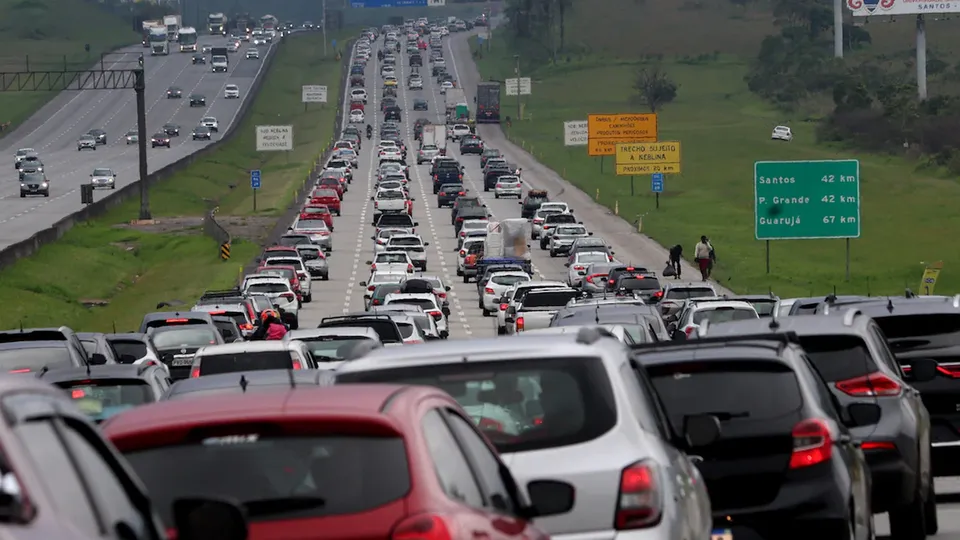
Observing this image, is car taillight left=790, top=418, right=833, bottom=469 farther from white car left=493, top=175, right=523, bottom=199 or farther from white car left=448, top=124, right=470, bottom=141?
→ white car left=448, top=124, right=470, bottom=141

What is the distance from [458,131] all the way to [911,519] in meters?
124

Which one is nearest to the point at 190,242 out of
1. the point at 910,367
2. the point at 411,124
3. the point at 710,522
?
the point at 910,367

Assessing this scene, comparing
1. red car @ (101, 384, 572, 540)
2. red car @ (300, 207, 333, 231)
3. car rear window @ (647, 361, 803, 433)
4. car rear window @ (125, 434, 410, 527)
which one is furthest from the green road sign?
car rear window @ (125, 434, 410, 527)

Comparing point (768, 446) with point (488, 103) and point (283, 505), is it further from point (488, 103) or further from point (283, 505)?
point (488, 103)

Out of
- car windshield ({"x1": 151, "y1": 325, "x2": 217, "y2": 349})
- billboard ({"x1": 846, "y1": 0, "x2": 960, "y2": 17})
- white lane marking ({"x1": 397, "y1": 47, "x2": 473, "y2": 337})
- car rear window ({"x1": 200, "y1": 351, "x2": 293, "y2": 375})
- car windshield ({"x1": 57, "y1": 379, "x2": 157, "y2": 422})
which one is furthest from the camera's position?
billboard ({"x1": 846, "y1": 0, "x2": 960, "y2": 17})

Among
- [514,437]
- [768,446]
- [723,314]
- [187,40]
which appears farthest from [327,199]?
[187,40]

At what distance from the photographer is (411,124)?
489 ft

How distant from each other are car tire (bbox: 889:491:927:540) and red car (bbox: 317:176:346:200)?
3152 inches

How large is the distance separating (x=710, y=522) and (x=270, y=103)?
5881 inches

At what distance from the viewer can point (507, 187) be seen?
95.8 metres

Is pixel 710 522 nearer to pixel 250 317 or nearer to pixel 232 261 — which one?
pixel 250 317

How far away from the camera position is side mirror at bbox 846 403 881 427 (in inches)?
470

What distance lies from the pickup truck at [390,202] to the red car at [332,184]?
8110 mm

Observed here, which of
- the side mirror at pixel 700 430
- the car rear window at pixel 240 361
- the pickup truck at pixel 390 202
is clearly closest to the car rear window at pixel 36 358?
the car rear window at pixel 240 361
